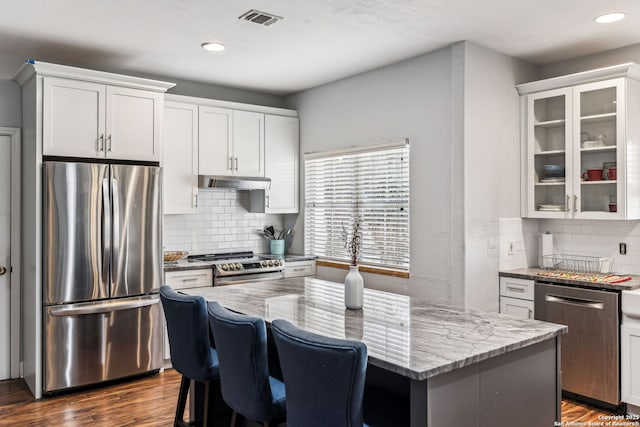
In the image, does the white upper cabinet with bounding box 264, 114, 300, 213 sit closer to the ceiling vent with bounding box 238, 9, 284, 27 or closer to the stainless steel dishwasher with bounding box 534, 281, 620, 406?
the ceiling vent with bounding box 238, 9, 284, 27

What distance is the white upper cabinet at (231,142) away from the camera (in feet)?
16.8

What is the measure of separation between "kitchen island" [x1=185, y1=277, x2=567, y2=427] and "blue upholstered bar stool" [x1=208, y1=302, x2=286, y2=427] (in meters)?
0.29

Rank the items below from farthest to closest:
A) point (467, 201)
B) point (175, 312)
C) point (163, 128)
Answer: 1. point (163, 128)
2. point (467, 201)
3. point (175, 312)

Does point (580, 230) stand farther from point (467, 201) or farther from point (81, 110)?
point (81, 110)

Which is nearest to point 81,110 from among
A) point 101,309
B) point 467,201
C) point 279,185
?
point 101,309

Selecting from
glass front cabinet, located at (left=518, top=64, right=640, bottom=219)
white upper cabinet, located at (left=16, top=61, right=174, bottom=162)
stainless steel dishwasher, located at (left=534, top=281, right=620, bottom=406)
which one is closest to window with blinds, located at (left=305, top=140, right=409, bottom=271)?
glass front cabinet, located at (left=518, top=64, right=640, bottom=219)

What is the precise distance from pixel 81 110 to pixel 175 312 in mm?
2316

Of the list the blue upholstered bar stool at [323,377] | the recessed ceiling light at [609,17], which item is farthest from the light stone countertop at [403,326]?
the recessed ceiling light at [609,17]

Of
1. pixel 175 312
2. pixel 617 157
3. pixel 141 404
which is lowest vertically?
pixel 141 404

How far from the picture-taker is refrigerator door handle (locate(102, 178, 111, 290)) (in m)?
4.08

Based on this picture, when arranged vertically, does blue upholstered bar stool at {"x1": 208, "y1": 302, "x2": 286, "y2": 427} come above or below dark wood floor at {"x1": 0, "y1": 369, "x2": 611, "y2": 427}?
above

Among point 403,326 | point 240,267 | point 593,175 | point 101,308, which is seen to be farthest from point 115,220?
point 593,175

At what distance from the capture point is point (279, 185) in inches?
222

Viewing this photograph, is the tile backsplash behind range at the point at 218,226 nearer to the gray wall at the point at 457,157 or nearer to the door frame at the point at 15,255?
the door frame at the point at 15,255
